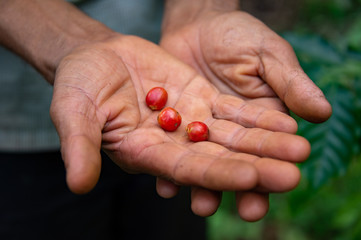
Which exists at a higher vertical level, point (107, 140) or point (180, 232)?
point (107, 140)

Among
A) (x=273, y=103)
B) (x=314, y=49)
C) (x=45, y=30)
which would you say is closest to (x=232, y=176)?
(x=273, y=103)

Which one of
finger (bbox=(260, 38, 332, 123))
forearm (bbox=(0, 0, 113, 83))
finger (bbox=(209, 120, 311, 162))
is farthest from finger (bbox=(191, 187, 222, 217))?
forearm (bbox=(0, 0, 113, 83))

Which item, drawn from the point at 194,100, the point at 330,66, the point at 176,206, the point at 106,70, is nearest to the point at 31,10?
the point at 106,70

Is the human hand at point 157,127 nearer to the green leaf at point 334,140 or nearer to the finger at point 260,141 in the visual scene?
the finger at point 260,141

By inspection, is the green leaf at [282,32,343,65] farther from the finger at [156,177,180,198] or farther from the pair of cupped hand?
the finger at [156,177,180,198]

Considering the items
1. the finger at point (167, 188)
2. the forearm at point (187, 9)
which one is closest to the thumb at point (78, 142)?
the finger at point (167, 188)

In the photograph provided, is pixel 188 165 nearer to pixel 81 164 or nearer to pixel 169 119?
pixel 81 164

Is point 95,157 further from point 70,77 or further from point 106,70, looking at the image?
point 106,70
